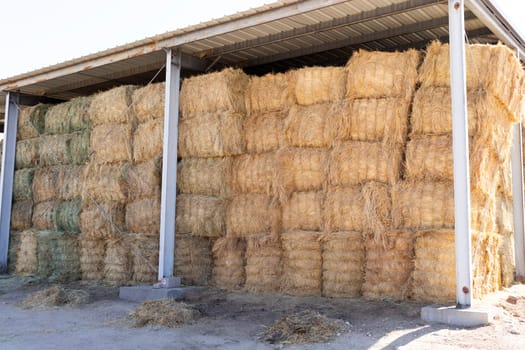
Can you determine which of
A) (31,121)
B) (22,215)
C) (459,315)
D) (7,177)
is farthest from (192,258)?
(7,177)

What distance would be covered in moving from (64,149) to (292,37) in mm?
6612

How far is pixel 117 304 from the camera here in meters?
10.9

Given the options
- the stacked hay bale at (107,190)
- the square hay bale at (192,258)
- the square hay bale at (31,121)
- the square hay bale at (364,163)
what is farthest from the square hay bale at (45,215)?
Answer: the square hay bale at (364,163)

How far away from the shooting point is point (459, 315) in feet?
26.5

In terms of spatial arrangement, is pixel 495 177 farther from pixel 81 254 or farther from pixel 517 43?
pixel 81 254

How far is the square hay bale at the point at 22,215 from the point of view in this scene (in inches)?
606

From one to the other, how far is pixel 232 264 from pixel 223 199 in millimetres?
1276

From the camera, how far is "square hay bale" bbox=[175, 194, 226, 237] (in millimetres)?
11547

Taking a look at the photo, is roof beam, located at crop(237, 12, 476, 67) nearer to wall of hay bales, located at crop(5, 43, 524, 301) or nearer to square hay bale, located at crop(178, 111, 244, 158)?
wall of hay bales, located at crop(5, 43, 524, 301)

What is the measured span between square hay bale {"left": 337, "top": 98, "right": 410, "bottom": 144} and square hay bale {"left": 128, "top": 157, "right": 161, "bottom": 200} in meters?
3.91

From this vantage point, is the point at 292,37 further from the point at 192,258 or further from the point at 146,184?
the point at 192,258

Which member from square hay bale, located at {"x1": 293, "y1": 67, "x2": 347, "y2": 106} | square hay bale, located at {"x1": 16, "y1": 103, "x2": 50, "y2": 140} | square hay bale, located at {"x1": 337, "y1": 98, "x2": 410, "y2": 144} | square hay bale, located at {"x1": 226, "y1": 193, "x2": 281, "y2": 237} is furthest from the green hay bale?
square hay bale, located at {"x1": 337, "y1": 98, "x2": 410, "y2": 144}

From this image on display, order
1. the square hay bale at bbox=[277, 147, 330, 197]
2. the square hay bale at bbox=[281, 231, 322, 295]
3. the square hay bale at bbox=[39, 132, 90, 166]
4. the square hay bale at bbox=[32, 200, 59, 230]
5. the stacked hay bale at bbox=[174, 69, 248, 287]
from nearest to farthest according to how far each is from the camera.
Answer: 1. the square hay bale at bbox=[281, 231, 322, 295]
2. the square hay bale at bbox=[277, 147, 330, 197]
3. the stacked hay bale at bbox=[174, 69, 248, 287]
4. the square hay bale at bbox=[39, 132, 90, 166]
5. the square hay bale at bbox=[32, 200, 59, 230]

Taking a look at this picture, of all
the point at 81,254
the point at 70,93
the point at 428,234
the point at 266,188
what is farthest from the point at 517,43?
the point at 70,93
